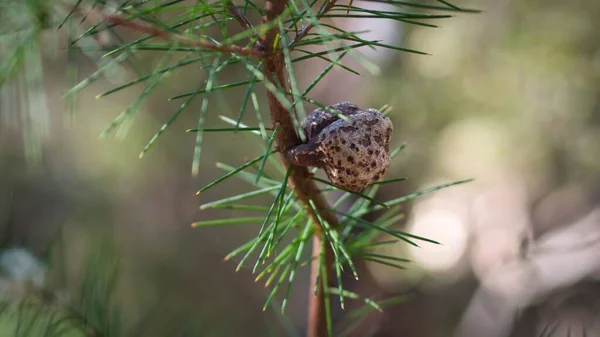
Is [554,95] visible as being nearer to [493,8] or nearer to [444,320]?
[493,8]

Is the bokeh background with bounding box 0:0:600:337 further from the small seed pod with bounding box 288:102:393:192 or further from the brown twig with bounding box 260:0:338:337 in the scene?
the small seed pod with bounding box 288:102:393:192

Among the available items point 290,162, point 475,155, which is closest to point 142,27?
point 290,162

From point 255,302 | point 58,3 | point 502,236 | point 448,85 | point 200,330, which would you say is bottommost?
point 255,302

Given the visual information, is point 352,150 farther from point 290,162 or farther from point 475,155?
point 475,155

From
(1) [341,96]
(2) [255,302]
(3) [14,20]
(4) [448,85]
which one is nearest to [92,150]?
(2) [255,302]

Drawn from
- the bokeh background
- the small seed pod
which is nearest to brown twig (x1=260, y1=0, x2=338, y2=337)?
the small seed pod

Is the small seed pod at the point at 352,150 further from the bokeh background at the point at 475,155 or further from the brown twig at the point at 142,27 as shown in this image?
the bokeh background at the point at 475,155
